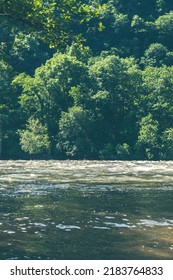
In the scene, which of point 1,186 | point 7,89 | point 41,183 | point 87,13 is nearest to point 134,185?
point 41,183

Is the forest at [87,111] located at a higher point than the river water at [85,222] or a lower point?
higher

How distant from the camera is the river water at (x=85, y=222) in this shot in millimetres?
14328

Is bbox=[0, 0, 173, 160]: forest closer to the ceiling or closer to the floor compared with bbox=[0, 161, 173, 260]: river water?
closer to the ceiling

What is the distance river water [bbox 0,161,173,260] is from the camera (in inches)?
564

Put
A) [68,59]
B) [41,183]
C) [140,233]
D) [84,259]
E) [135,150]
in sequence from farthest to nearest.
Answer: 1. [68,59]
2. [135,150]
3. [41,183]
4. [140,233]
5. [84,259]

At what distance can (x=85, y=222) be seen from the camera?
18.8 metres

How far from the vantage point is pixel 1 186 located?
105ft

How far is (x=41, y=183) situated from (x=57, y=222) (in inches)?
623

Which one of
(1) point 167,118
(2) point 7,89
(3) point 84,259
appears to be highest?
(2) point 7,89

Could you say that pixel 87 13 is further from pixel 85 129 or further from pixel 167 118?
pixel 167 118

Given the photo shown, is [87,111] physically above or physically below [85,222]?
above

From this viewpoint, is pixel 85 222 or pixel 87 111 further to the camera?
pixel 87 111

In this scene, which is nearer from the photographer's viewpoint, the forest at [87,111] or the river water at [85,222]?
the river water at [85,222]

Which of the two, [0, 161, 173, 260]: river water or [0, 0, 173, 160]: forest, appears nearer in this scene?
[0, 161, 173, 260]: river water
